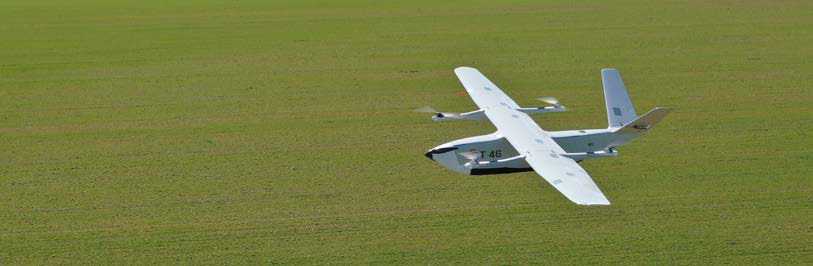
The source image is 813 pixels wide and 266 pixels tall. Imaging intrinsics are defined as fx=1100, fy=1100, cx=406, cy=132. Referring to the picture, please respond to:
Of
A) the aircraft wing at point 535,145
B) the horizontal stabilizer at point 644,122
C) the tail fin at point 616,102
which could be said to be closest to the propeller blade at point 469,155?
the aircraft wing at point 535,145

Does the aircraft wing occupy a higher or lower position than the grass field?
higher

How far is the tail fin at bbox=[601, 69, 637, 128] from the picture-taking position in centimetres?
3566

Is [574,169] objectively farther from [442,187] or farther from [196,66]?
[196,66]

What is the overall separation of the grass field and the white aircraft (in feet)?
3.91

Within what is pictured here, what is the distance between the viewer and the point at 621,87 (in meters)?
36.2

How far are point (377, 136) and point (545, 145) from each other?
9.56 metres

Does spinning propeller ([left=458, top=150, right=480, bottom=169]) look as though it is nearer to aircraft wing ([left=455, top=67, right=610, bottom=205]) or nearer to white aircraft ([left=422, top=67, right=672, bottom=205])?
white aircraft ([left=422, top=67, right=672, bottom=205])

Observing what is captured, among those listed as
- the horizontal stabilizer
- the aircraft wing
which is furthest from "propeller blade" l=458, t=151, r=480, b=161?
the horizontal stabilizer

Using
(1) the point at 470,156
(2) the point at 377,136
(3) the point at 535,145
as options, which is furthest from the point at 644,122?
(2) the point at 377,136

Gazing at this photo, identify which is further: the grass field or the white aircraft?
the white aircraft

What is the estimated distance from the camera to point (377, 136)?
40.9 m

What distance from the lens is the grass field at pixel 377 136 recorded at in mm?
30047

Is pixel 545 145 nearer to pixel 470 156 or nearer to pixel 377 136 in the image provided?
pixel 470 156

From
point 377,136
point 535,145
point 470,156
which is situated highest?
point 535,145
